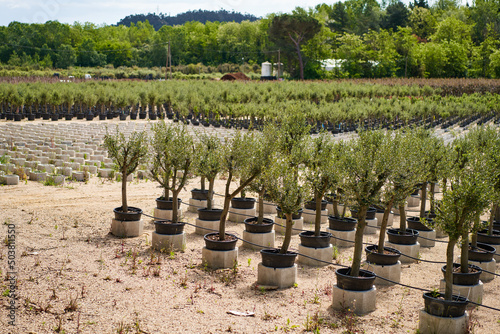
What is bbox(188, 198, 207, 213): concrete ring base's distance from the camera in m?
12.8

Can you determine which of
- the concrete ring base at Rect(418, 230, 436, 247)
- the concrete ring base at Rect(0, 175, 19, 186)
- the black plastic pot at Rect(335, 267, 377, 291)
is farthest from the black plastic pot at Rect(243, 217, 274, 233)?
the concrete ring base at Rect(0, 175, 19, 186)

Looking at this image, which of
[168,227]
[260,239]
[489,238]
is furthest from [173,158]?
[489,238]

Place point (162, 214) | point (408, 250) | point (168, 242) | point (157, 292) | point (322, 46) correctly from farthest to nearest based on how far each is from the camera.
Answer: point (322, 46) < point (162, 214) < point (408, 250) < point (168, 242) < point (157, 292)

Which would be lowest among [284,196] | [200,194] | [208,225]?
[208,225]

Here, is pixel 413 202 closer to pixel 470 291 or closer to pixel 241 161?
pixel 470 291

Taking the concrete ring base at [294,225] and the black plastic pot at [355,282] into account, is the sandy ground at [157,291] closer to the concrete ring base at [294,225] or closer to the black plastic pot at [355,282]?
the black plastic pot at [355,282]

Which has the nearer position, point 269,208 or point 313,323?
point 313,323

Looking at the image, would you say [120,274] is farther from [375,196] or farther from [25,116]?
[25,116]

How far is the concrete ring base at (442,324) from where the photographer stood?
22.0 ft

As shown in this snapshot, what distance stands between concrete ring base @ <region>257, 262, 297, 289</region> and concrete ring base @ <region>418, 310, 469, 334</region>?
2219 mm

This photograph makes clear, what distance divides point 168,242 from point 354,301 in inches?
153

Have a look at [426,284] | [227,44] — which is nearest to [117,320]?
[426,284]

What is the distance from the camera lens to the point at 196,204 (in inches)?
508

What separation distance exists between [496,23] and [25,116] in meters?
74.5
